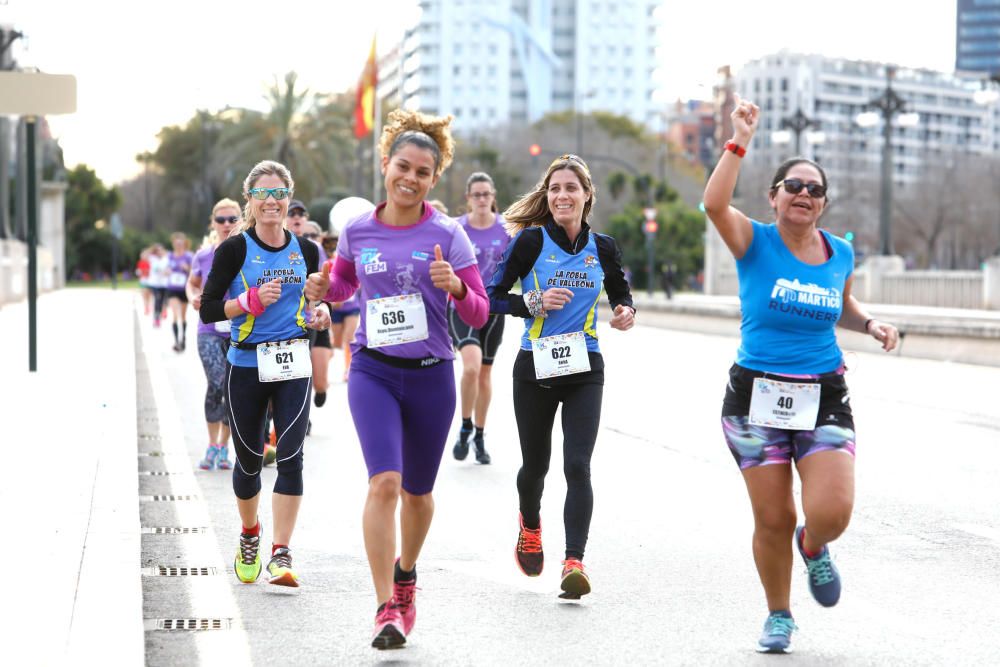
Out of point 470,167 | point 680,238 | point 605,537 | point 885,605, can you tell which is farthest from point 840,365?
point 470,167

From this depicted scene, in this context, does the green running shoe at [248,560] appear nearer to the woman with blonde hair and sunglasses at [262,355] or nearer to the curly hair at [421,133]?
the woman with blonde hair and sunglasses at [262,355]

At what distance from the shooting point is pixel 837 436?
17.4ft

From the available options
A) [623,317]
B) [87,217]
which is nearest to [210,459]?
[623,317]

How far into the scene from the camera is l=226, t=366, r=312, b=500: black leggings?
654 cm

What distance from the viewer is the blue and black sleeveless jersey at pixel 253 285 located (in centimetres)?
666

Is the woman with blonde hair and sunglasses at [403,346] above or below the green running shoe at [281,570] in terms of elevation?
above

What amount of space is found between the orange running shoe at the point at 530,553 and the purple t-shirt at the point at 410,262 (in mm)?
1359

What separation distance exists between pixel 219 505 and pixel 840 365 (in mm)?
4443

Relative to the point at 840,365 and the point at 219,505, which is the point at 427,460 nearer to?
the point at 840,365

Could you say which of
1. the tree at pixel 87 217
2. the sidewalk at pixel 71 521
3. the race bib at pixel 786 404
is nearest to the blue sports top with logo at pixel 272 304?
the sidewalk at pixel 71 521

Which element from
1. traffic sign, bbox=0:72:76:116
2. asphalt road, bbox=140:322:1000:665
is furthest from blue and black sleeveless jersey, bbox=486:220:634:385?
traffic sign, bbox=0:72:76:116

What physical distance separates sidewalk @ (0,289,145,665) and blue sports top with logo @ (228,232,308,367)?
1.01m

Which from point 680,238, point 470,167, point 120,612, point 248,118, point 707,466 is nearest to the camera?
point 120,612

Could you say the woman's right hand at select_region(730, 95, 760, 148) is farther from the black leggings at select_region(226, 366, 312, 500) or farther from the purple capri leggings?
the black leggings at select_region(226, 366, 312, 500)
